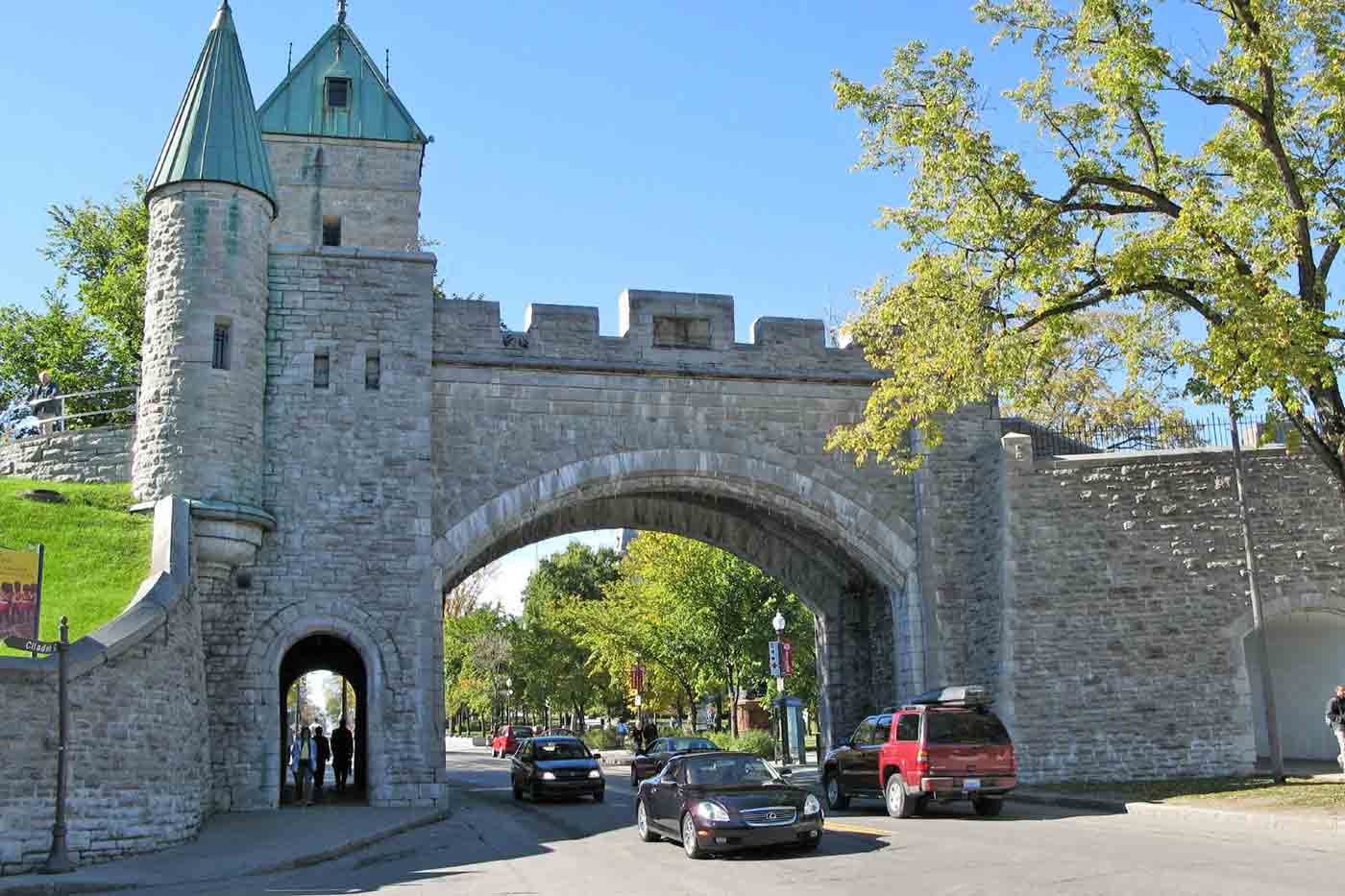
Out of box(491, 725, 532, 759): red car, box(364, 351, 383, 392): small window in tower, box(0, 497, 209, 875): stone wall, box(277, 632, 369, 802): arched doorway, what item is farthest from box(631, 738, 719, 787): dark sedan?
box(491, 725, 532, 759): red car

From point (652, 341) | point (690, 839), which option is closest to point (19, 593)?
point (690, 839)

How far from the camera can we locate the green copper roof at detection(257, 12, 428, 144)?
3025cm

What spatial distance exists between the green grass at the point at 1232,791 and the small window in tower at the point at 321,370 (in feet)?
46.1

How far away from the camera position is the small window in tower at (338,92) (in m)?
30.7

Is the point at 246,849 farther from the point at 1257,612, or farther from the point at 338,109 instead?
the point at 338,109

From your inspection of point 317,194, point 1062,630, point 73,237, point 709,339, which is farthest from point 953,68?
point 73,237

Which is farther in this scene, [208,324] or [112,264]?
[112,264]

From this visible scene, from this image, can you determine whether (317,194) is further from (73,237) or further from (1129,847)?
(1129,847)

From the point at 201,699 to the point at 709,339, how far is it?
36.1ft

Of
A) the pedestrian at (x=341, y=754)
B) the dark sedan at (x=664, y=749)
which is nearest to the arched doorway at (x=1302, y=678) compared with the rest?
the dark sedan at (x=664, y=749)

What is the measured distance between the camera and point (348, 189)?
3020 cm

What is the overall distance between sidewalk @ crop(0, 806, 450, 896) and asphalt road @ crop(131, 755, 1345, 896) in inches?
13.6

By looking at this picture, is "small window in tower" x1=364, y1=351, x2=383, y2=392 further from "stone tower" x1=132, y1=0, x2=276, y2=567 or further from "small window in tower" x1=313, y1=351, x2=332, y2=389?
"stone tower" x1=132, y1=0, x2=276, y2=567

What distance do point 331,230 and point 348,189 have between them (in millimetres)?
1114
